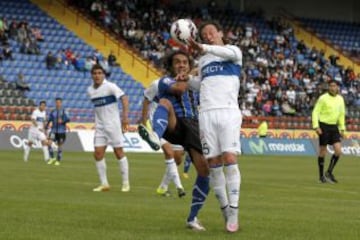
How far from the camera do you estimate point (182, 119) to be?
12.2 meters

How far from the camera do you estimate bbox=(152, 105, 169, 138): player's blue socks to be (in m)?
11.8

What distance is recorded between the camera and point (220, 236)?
409 inches

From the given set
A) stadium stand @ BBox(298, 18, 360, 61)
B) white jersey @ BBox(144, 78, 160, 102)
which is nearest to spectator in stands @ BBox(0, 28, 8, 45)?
stadium stand @ BBox(298, 18, 360, 61)

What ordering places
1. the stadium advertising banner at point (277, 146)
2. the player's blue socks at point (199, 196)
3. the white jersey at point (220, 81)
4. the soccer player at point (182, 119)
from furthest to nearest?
the stadium advertising banner at point (277, 146), the soccer player at point (182, 119), the player's blue socks at point (199, 196), the white jersey at point (220, 81)

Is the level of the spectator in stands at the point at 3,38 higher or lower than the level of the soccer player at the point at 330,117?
higher

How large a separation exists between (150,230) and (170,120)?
6.10ft

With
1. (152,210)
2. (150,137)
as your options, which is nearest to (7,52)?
(150,137)

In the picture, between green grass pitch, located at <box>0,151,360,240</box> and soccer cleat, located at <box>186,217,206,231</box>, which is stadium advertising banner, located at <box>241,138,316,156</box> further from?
soccer cleat, located at <box>186,217,206,231</box>

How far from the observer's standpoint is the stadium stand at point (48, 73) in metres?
44.1

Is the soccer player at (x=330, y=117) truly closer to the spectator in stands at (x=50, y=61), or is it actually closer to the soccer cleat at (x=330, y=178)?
the soccer cleat at (x=330, y=178)

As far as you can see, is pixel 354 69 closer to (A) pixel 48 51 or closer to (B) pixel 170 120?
(A) pixel 48 51

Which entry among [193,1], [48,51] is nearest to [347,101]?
[193,1]

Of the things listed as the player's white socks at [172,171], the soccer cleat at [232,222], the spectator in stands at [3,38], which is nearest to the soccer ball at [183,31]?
the soccer cleat at [232,222]

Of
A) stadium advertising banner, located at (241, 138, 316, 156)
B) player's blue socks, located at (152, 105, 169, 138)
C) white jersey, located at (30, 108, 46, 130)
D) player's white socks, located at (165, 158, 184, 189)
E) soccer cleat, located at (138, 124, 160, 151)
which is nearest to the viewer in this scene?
player's blue socks, located at (152, 105, 169, 138)
